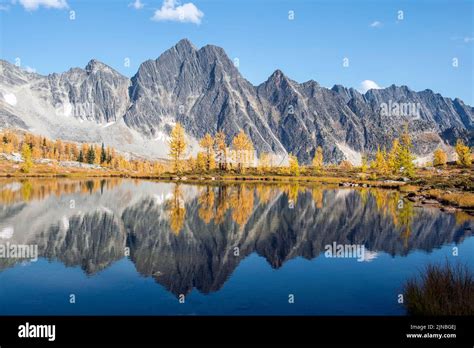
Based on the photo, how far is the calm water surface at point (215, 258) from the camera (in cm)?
1883

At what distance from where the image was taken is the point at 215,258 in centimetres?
2753

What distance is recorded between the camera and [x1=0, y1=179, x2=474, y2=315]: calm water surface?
18.8 meters

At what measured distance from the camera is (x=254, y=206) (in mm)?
55594
